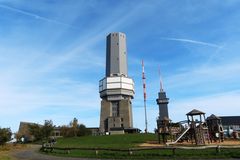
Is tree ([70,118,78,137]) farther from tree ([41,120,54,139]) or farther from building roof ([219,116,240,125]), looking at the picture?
building roof ([219,116,240,125])

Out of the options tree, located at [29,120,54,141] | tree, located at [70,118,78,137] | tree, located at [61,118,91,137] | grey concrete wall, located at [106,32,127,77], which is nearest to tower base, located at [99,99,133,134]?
grey concrete wall, located at [106,32,127,77]

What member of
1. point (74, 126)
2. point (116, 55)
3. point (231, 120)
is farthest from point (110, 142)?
point (116, 55)

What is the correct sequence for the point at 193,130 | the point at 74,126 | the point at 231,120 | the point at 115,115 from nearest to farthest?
the point at 193,130 → the point at 74,126 → the point at 231,120 → the point at 115,115

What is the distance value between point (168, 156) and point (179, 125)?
2742 cm

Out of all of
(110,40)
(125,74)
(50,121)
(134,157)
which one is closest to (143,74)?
(125,74)

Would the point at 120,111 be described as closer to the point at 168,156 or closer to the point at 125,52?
the point at 125,52

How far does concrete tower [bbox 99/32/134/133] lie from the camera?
159500mm

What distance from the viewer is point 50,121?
7544cm

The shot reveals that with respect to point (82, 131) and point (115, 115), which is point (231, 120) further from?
point (82, 131)

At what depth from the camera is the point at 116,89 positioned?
164m

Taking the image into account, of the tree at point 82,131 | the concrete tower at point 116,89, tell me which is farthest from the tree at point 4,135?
the concrete tower at point 116,89

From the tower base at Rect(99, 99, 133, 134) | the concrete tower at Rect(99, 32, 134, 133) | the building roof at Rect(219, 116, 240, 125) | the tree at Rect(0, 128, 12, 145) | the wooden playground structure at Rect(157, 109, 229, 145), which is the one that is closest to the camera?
the wooden playground structure at Rect(157, 109, 229, 145)

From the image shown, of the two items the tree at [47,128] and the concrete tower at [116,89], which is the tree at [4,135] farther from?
the concrete tower at [116,89]

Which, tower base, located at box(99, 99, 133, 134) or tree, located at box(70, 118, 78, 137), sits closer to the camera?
tree, located at box(70, 118, 78, 137)
